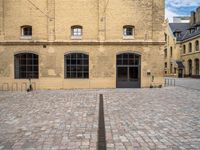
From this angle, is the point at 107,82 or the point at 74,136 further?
the point at 107,82

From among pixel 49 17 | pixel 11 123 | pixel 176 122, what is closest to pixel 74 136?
pixel 11 123

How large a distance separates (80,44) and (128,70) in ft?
16.0

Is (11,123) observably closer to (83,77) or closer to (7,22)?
(83,77)

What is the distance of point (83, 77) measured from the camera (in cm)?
2111

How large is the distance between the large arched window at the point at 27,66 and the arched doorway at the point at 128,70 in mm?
7386

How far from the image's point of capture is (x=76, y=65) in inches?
831

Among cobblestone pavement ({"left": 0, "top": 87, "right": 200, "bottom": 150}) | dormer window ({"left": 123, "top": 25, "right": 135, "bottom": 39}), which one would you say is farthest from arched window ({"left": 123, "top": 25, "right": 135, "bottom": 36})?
cobblestone pavement ({"left": 0, "top": 87, "right": 200, "bottom": 150})

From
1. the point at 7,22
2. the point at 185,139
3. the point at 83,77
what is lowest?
the point at 185,139

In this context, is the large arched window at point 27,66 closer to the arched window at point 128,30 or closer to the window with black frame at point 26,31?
the window with black frame at point 26,31

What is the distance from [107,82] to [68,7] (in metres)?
7.51

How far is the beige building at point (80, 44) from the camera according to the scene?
2091 centimetres

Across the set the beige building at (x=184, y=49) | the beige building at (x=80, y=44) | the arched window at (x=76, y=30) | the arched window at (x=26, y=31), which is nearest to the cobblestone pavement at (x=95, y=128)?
the beige building at (x=80, y=44)

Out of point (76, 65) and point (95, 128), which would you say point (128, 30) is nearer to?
point (76, 65)

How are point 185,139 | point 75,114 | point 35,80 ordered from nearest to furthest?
1. point 185,139
2. point 75,114
3. point 35,80
